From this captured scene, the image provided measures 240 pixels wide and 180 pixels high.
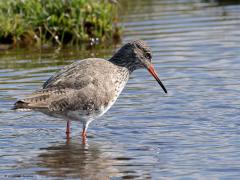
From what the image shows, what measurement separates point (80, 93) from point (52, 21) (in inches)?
267

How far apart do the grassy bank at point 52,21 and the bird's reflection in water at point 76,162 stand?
6671 mm

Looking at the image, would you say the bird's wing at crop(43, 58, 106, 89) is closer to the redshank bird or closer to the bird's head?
the redshank bird

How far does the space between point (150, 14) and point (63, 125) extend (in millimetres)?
9365

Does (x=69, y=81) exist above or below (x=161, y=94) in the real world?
above

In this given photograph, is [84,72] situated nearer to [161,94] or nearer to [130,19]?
[161,94]

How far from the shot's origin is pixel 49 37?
17031 mm

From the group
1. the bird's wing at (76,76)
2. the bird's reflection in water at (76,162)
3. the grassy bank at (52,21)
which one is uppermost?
the bird's wing at (76,76)

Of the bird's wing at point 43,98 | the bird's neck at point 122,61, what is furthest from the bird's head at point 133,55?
the bird's wing at point 43,98

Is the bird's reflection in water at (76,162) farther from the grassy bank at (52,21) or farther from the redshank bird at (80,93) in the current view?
the grassy bank at (52,21)

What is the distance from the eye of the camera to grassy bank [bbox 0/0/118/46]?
54.2ft

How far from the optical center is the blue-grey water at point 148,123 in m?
8.92

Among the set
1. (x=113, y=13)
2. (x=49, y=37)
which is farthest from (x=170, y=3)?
(x=49, y=37)

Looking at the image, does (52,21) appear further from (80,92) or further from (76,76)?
(80,92)

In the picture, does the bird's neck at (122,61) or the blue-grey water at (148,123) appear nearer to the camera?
the blue-grey water at (148,123)
